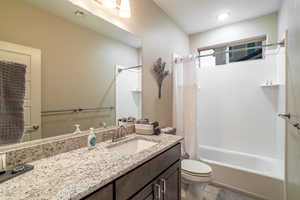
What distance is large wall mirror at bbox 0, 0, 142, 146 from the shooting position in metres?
0.77

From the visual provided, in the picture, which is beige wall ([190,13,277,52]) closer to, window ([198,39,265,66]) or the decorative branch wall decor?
window ([198,39,265,66])

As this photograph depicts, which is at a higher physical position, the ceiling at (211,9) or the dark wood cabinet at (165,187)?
the ceiling at (211,9)

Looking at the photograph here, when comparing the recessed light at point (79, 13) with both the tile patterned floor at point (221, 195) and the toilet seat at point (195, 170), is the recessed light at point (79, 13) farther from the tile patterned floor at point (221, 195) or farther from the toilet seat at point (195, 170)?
the tile patterned floor at point (221, 195)

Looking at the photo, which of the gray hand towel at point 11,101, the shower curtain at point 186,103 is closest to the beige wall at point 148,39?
the shower curtain at point 186,103

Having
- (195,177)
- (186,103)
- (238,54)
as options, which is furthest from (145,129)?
(238,54)

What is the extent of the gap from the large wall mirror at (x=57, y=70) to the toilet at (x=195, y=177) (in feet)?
3.26

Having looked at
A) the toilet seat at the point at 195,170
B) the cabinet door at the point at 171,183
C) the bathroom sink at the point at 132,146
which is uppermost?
the bathroom sink at the point at 132,146

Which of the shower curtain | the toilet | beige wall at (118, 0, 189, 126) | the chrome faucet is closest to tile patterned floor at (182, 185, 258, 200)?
the toilet

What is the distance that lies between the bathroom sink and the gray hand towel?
62 cm

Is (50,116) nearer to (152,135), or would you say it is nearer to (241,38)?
(152,135)

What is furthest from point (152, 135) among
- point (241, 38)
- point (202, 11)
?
point (241, 38)

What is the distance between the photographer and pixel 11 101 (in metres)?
0.74

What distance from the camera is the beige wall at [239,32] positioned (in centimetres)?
237

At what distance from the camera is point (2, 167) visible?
2.28 ft
